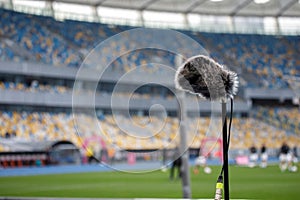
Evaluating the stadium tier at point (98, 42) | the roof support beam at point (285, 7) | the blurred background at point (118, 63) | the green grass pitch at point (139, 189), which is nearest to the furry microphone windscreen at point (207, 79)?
the green grass pitch at point (139, 189)

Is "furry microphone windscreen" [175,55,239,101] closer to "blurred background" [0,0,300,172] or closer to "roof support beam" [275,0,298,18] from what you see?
"blurred background" [0,0,300,172]

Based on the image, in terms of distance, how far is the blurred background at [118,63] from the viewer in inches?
1475

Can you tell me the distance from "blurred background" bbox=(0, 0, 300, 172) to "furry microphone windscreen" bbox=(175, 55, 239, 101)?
2500 centimetres

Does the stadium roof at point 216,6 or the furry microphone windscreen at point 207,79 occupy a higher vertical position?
the stadium roof at point 216,6

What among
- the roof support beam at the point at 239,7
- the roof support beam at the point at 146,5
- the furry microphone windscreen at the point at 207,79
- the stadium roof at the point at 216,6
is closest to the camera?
the furry microphone windscreen at the point at 207,79

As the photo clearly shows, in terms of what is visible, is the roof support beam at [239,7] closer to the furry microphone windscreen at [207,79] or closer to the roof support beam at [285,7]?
the roof support beam at [285,7]

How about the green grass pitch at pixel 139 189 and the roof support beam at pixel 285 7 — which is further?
the roof support beam at pixel 285 7

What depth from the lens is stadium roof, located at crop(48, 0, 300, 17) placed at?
49.0 metres

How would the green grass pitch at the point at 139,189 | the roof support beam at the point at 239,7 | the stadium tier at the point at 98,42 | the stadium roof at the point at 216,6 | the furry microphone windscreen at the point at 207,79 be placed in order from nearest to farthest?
1. the furry microphone windscreen at the point at 207,79
2. the green grass pitch at the point at 139,189
3. the stadium tier at the point at 98,42
4. the stadium roof at the point at 216,6
5. the roof support beam at the point at 239,7

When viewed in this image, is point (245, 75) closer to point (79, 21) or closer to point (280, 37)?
point (280, 37)

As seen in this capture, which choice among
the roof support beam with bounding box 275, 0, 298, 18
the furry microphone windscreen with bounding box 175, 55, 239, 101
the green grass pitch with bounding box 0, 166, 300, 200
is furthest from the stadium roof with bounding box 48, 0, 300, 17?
the furry microphone windscreen with bounding box 175, 55, 239, 101

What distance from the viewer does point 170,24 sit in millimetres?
53375

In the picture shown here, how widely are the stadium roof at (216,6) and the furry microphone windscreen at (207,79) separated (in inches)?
1675

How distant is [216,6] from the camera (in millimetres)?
50375
